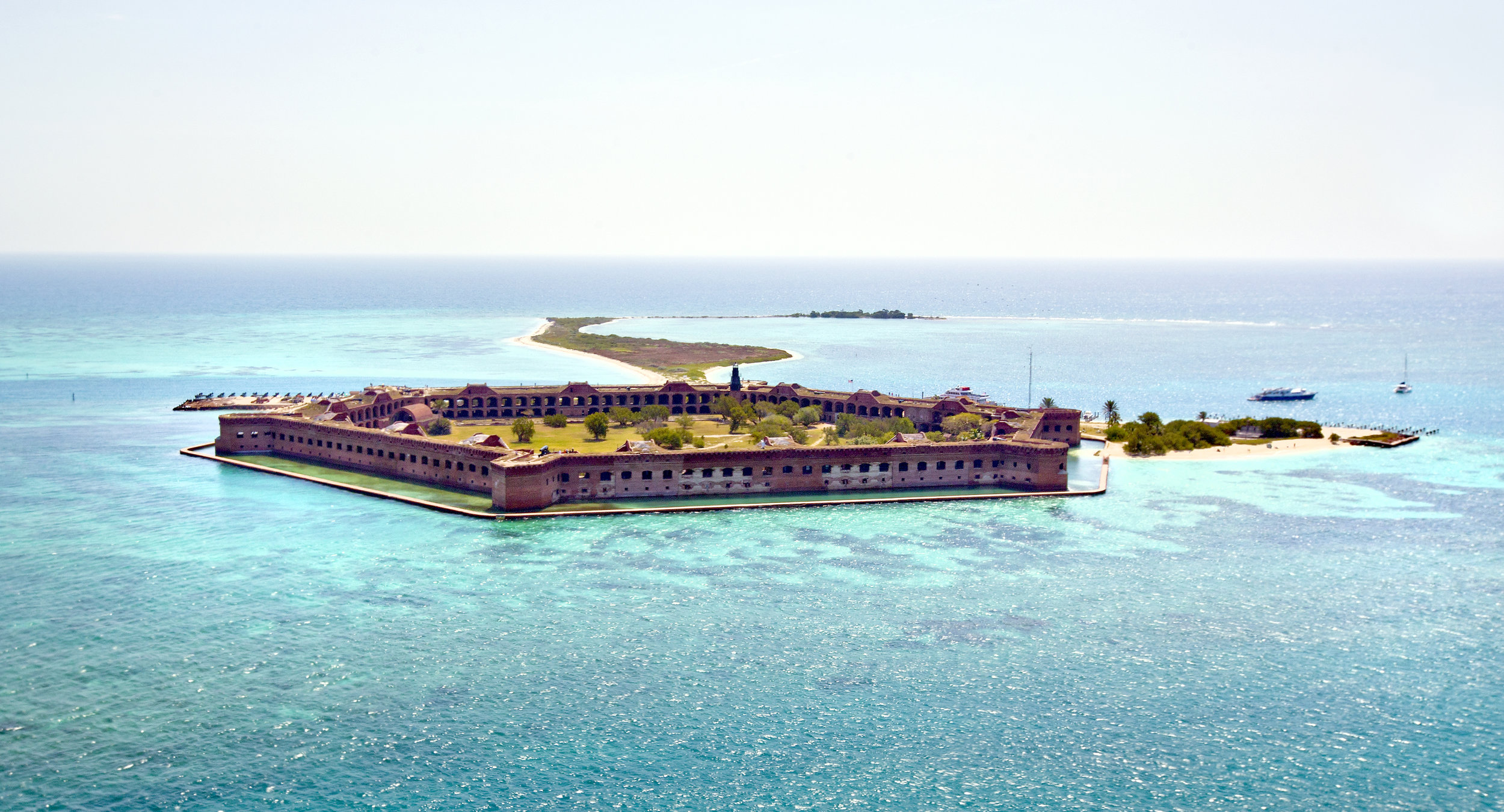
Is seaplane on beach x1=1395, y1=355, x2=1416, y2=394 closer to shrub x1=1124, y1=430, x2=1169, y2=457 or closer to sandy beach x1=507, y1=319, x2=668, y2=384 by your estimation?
shrub x1=1124, y1=430, x2=1169, y2=457

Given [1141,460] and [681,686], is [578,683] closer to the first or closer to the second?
[681,686]

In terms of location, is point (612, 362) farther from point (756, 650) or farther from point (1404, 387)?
point (756, 650)

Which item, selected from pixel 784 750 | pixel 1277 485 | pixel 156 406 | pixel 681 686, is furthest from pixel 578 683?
pixel 156 406

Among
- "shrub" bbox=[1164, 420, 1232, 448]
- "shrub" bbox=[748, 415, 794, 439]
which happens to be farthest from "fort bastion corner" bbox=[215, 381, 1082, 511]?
"shrub" bbox=[1164, 420, 1232, 448]

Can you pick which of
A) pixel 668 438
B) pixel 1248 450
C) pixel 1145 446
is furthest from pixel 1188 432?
pixel 668 438

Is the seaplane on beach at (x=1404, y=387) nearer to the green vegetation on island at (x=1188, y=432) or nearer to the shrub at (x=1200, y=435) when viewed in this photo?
the green vegetation on island at (x=1188, y=432)

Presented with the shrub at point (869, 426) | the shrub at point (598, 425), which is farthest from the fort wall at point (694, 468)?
the shrub at point (598, 425)
